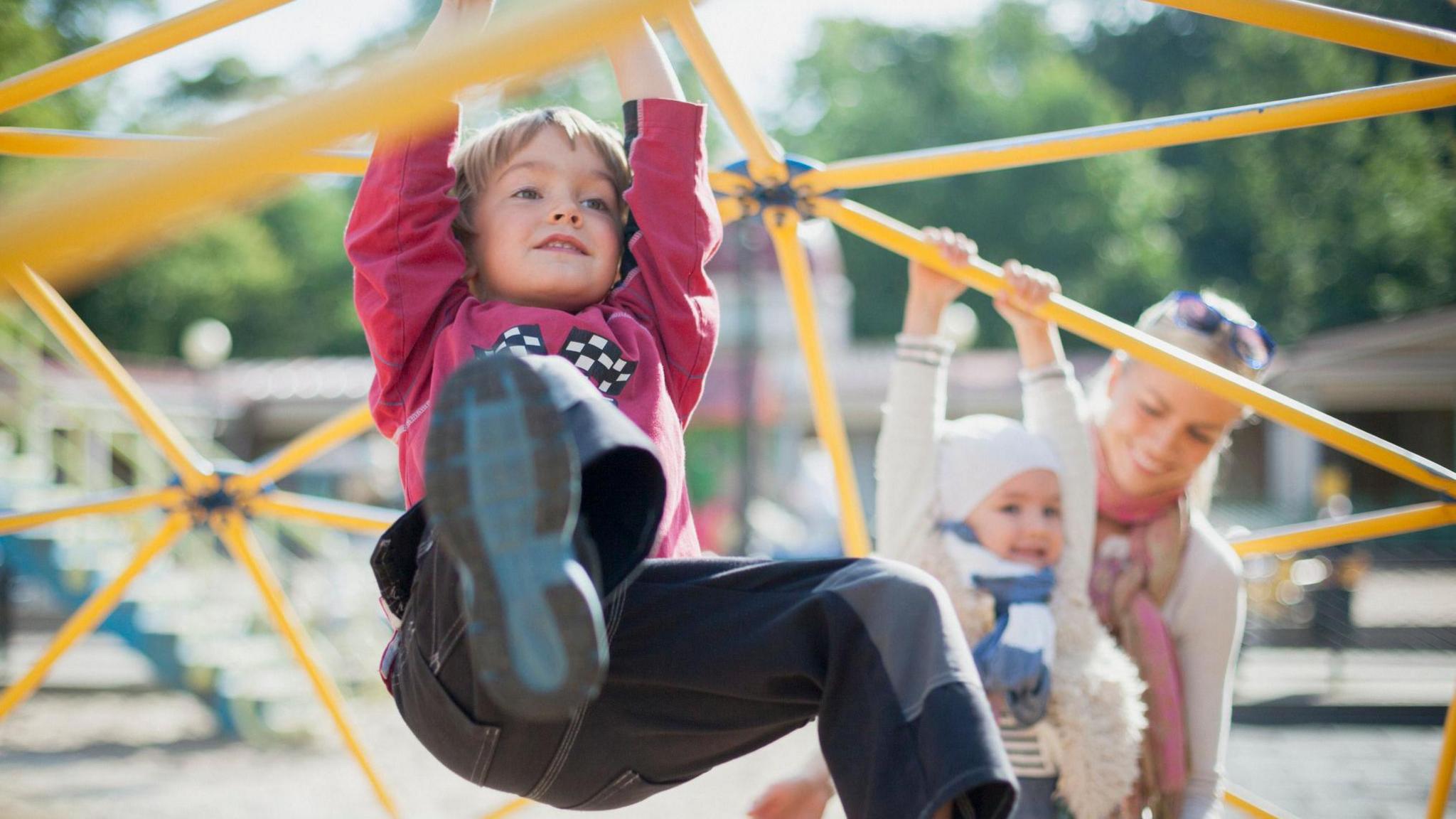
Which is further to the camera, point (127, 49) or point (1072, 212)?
point (1072, 212)

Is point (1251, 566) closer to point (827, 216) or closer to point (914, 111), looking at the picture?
point (827, 216)

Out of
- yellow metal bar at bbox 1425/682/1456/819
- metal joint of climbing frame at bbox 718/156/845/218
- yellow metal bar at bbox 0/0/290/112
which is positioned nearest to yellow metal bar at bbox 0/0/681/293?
yellow metal bar at bbox 0/0/290/112

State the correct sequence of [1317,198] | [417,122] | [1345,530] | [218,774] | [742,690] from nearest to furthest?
1. [417,122]
2. [742,690]
3. [1345,530]
4. [218,774]
5. [1317,198]

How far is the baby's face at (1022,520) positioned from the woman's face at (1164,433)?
8.0 inches

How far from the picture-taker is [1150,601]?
2416 mm

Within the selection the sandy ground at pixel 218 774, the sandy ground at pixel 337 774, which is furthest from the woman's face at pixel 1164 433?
the sandy ground at pixel 218 774

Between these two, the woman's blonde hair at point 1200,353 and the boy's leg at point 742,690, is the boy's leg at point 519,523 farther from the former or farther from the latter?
the woman's blonde hair at point 1200,353

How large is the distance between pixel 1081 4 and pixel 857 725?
114 ft

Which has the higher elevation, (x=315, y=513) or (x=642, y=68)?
(x=642, y=68)

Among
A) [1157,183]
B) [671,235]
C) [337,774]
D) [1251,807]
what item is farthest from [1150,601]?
[1157,183]

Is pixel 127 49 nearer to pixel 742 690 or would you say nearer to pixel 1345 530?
pixel 742 690

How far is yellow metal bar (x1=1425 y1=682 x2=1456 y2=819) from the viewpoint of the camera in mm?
2383

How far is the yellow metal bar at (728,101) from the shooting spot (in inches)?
90.4

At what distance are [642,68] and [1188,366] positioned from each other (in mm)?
1011
